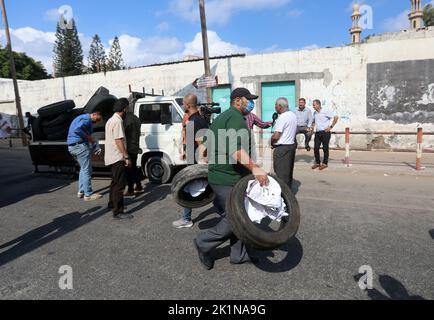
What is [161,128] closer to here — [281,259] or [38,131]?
[38,131]

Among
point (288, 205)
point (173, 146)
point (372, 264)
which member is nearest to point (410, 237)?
point (372, 264)

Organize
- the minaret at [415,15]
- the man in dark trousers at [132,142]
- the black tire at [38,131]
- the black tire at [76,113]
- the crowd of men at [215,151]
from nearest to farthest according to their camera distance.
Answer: the crowd of men at [215,151] < the man in dark trousers at [132,142] < the black tire at [38,131] < the black tire at [76,113] < the minaret at [415,15]

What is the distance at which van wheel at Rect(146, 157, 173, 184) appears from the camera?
771 centimetres

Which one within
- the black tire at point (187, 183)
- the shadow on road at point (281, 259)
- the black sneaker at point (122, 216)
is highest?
the black tire at point (187, 183)

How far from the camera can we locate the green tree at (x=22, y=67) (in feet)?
158

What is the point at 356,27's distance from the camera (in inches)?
718

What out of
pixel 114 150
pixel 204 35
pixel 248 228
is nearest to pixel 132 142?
pixel 114 150

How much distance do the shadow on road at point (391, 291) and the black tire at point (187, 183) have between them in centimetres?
210

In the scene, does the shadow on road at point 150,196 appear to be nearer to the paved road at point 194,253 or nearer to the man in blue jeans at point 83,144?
the paved road at point 194,253

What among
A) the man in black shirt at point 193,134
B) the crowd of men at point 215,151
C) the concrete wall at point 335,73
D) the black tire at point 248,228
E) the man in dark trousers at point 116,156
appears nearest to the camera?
the black tire at point 248,228

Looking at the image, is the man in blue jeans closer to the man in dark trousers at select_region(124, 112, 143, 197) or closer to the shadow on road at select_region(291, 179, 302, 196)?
the man in dark trousers at select_region(124, 112, 143, 197)

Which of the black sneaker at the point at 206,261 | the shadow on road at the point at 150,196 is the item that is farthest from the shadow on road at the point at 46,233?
the black sneaker at the point at 206,261

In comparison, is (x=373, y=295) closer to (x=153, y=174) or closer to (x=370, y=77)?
(x=153, y=174)
